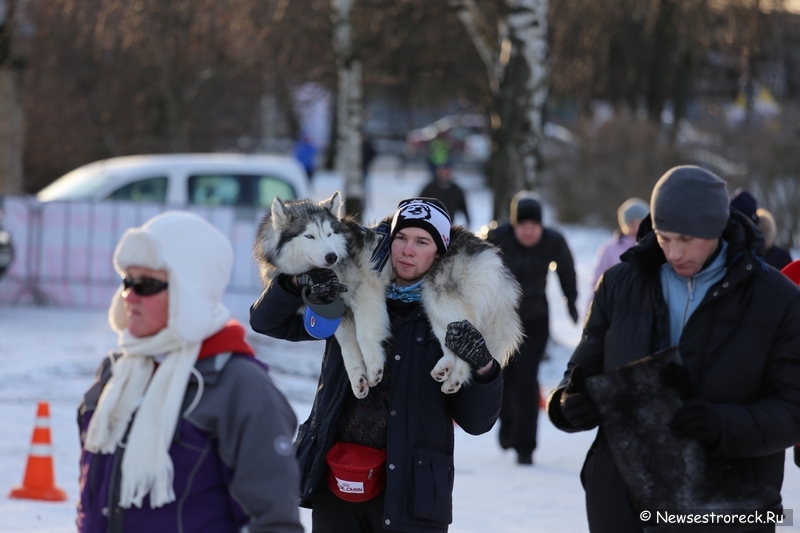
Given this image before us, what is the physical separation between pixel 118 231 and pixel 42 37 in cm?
798

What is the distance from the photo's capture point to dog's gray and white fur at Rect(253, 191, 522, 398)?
147 inches

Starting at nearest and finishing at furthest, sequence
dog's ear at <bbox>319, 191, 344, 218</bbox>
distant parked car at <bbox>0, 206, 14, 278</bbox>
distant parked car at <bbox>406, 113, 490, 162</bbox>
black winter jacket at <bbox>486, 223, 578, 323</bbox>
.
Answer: dog's ear at <bbox>319, 191, 344, 218</bbox> → black winter jacket at <bbox>486, 223, 578, 323</bbox> → distant parked car at <bbox>0, 206, 14, 278</bbox> → distant parked car at <bbox>406, 113, 490, 162</bbox>

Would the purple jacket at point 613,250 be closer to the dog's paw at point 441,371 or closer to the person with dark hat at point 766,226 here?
the person with dark hat at point 766,226

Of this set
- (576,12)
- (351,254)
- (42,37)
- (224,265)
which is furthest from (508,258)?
(42,37)

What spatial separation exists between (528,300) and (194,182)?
638 centimetres

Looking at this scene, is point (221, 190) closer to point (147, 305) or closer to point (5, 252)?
point (5, 252)

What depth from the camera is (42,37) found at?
19281 millimetres

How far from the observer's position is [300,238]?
4055mm

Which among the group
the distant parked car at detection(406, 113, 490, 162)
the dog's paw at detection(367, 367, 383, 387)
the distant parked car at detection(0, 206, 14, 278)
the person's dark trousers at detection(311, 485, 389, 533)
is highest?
the distant parked car at detection(406, 113, 490, 162)

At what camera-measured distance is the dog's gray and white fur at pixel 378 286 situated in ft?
12.3

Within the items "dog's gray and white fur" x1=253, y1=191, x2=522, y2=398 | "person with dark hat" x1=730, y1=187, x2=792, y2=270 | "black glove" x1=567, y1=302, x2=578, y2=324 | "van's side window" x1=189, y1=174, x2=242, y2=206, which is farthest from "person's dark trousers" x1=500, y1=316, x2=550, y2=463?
"van's side window" x1=189, y1=174, x2=242, y2=206

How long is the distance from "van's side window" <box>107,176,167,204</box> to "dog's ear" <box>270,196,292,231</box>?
9513 millimetres

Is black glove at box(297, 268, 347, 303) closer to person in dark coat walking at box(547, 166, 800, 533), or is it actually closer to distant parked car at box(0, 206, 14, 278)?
person in dark coat walking at box(547, 166, 800, 533)

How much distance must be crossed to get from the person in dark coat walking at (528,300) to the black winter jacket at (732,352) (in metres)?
4.67
